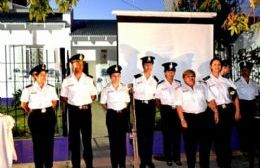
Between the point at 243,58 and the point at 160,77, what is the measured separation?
6.62 feet

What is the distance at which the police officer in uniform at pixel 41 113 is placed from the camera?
7.72 meters

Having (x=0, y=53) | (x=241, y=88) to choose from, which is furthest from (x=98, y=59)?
(x=241, y=88)

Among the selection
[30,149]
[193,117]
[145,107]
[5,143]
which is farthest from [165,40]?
[5,143]

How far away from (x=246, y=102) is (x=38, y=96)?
3.96 metres

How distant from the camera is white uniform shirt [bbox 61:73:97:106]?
791 cm

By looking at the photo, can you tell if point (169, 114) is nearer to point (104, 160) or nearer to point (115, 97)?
point (115, 97)

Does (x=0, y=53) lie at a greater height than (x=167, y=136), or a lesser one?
greater

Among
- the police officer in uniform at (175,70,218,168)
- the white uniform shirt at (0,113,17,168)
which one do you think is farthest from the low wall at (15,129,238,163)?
the white uniform shirt at (0,113,17,168)

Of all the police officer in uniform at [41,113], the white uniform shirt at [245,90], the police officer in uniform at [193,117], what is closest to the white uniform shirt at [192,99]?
the police officer in uniform at [193,117]

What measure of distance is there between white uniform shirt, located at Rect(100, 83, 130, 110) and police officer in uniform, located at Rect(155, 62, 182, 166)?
0.71m

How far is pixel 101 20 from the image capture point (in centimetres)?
2778

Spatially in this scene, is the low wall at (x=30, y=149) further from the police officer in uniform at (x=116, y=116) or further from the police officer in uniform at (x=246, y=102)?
the police officer in uniform at (x=246, y=102)

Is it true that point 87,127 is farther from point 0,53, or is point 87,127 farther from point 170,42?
point 0,53

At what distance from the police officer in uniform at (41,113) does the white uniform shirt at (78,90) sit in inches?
9.6
